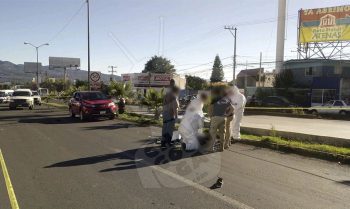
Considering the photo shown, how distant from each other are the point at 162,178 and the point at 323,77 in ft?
132

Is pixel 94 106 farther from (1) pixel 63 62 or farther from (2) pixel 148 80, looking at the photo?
(1) pixel 63 62

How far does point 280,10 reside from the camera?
56594 millimetres

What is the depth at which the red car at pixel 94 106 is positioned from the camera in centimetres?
1994

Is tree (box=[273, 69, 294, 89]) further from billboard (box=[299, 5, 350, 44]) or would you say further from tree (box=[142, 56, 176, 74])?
tree (box=[142, 56, 176, 74])

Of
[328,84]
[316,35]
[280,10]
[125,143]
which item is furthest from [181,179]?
[280,10]

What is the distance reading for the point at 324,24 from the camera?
47.4 meters

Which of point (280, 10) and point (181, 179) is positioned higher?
point (280, 10)

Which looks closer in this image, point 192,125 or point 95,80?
point 192,125

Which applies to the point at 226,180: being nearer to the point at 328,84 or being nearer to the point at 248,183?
the point at 248,183

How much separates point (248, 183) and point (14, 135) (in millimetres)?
9950

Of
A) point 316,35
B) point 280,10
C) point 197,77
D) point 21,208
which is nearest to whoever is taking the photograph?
point 21,208

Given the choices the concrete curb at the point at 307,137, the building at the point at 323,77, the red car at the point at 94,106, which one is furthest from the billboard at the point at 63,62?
the concrete curb at the point at 307,137

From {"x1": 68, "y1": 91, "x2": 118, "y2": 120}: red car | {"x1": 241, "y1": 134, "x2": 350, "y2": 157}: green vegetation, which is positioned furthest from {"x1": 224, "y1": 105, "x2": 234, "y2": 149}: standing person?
{"x1": 68, "y1": 91, "x2": 118, "y2": 120}: red car

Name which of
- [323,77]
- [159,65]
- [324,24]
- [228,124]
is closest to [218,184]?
[228,124]
